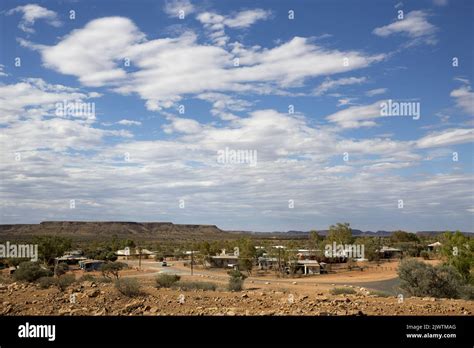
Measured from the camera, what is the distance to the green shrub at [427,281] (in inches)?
744

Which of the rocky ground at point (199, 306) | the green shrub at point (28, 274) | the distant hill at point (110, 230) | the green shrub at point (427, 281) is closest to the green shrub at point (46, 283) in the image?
the rocky ground at point (199, 306)

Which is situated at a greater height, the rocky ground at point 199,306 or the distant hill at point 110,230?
the rocky ground at point 199,306

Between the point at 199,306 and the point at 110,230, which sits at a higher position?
the point at 199,306

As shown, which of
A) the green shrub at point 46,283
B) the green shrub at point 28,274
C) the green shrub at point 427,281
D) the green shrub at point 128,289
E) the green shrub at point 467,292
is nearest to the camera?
the green shrub at point 128,289

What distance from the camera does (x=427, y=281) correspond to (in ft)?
63.1

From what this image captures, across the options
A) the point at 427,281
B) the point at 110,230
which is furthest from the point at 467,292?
the point at 110,230

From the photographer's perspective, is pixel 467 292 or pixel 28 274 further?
pixel 28 274

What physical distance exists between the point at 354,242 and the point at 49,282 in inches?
2319

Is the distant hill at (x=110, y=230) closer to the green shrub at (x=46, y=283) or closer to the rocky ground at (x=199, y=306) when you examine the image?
the green shrub at (x=46, y=283)

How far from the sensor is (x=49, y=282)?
20562mm

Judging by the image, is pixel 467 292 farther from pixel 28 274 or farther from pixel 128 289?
pixel 28 274

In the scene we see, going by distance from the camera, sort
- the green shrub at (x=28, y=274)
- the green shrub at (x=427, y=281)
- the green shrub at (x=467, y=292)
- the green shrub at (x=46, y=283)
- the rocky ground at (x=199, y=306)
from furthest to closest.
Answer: the green shrub at (x=28, y=274) < the green shrub at (x=46, y=283) < the green shrub at (x=427, y=281) < the green shrub at (x=467, y=292) < the rocky ground at (x=199, y=306)
